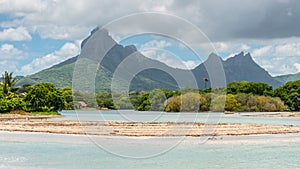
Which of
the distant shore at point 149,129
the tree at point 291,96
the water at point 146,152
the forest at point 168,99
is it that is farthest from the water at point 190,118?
the tree at point 291,96

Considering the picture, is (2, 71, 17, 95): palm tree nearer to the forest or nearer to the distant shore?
the forest

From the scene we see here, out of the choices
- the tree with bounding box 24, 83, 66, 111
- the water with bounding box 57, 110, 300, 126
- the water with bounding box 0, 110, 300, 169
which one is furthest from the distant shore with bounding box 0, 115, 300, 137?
the tree with bounding box 24, 83, 66, 111

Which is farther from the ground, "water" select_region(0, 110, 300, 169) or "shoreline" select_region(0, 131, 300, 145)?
"shoreline" select_region(0, 131, 300, 145)

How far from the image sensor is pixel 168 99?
93312mm

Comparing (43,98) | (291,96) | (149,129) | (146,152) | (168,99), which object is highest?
(291,96)

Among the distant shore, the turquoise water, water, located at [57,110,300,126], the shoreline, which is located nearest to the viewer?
the turquoise water

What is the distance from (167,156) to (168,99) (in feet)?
238

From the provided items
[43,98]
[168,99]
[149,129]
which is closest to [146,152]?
[149,129]

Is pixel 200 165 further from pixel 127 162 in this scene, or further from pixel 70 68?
pixel 70 68

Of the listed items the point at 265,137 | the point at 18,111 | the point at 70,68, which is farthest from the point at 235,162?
the point at 70,68

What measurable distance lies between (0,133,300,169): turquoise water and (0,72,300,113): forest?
32.1m

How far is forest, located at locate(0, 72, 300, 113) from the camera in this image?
6869 centimetres

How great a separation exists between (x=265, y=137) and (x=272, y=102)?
70435 millimetres

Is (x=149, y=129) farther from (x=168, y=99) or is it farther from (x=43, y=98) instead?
(x=168, y=99)
